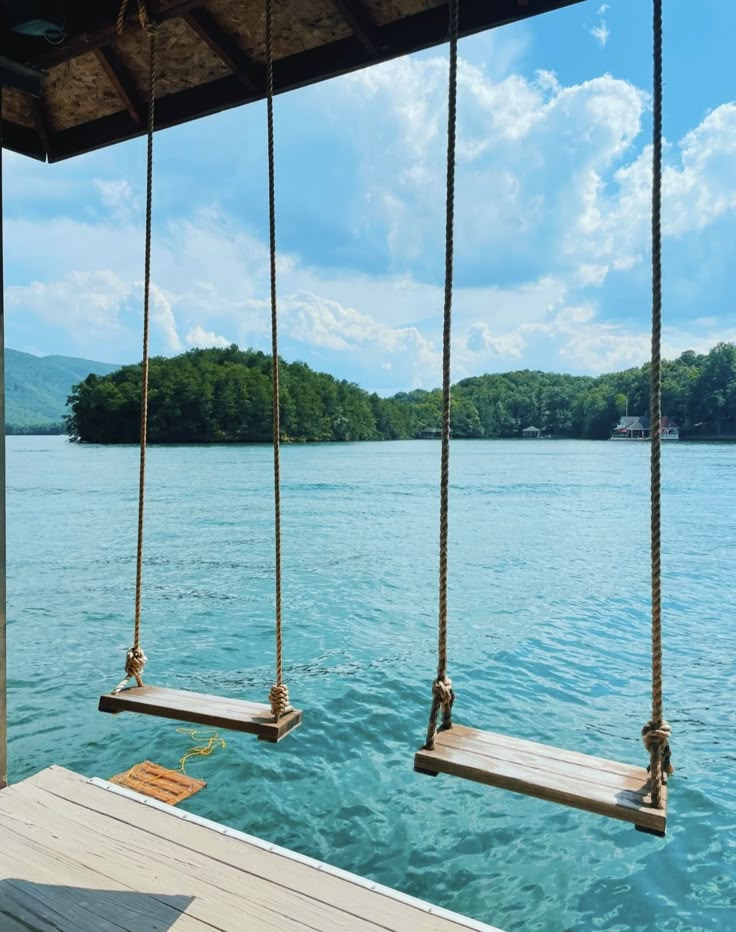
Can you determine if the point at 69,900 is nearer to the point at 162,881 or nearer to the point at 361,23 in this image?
the point at 162,881

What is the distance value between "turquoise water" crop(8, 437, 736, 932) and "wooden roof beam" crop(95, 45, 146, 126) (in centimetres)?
382

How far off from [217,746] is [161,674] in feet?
7.52

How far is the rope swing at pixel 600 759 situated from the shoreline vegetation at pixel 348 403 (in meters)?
58.8

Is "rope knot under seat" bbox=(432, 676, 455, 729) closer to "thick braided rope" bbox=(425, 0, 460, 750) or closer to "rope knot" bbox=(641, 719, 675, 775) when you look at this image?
"thick braided rope" bbox=(425, 0, 460, 750)

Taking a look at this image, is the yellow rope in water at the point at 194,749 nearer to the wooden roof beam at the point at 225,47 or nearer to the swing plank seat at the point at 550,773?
the swing plank seat at the point at 550,773

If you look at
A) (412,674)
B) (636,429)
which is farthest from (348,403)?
(412,674)

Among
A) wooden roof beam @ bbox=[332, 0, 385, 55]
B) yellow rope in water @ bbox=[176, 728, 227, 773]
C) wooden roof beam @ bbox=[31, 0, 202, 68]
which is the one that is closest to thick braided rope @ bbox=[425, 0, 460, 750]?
wooden roof beam @ bbox=[332, 0, 385, 55]

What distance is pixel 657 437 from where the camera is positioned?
153cm

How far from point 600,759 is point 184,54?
2.63 meters

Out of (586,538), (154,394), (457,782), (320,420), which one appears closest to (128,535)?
(586,538)

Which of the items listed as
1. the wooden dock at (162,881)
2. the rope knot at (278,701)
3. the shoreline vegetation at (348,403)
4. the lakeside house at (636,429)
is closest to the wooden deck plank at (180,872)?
the wooden dock at (162,881)

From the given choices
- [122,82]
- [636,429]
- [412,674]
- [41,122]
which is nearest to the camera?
[122,82]

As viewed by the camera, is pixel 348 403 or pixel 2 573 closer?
pixel 2 573

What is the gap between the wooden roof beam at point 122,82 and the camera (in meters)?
2.59
